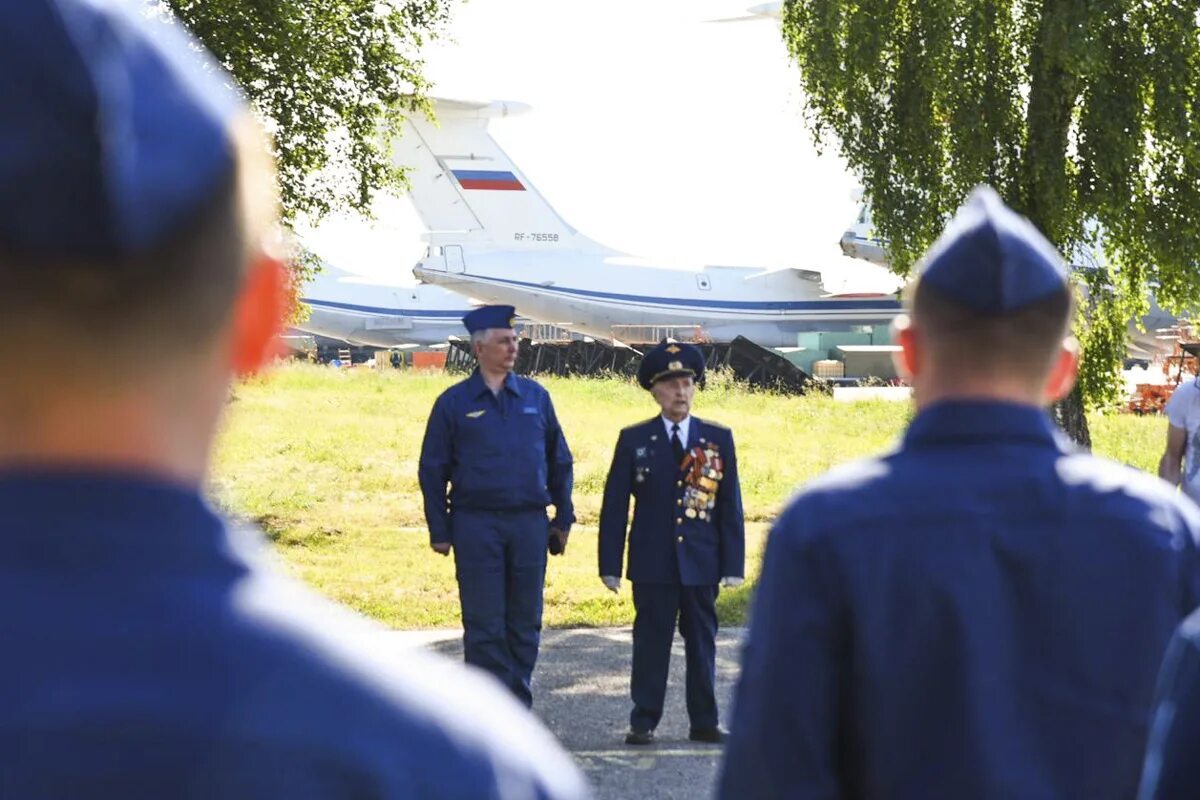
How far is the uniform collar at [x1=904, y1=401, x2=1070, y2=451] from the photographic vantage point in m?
2.44

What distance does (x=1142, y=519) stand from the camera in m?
2.41

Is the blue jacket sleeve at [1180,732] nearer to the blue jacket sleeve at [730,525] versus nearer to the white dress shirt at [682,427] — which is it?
the blue jacket sleeve at [730,525]

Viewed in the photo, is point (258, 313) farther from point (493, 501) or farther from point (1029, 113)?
point (1029, 113)

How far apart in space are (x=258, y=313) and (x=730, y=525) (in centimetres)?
661

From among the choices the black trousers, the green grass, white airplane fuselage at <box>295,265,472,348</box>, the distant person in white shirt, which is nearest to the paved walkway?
the black trousers

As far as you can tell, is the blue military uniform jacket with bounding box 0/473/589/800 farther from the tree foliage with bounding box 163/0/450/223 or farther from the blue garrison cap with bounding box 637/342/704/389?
the tree foliage with bounding box 163/0/450/223

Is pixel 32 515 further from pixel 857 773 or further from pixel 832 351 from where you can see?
pixel 832 351

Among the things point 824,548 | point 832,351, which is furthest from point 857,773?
point 832,351

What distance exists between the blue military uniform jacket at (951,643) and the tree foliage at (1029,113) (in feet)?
36.4

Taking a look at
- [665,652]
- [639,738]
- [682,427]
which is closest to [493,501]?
[682,427]

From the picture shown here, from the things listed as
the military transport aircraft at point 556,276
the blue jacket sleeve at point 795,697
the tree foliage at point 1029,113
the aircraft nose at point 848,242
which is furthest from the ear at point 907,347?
the military transport aircraft at point 556,276

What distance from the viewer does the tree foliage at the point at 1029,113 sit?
13.1 m

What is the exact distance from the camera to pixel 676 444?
771cm

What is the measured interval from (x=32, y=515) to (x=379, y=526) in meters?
16.4
